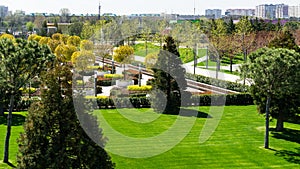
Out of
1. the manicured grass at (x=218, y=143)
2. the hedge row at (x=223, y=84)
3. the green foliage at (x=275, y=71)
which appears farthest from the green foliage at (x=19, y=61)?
the hedge row at (x=223, y=84)

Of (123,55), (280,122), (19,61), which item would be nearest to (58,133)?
(19,61)

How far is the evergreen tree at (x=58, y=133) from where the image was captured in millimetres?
10727

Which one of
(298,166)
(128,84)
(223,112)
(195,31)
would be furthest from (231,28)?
(298,166)

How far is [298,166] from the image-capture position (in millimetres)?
16828

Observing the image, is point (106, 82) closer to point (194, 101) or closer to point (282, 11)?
point (194, 101)

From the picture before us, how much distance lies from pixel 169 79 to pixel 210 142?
23.2ft

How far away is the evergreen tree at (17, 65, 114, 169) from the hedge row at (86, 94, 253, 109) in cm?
1522

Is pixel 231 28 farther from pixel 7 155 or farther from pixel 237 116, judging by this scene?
pixel 7 155

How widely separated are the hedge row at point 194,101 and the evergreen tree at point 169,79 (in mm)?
1328

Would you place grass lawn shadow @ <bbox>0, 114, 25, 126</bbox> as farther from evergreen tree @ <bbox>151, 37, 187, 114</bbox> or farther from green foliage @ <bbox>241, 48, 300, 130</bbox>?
green foliage @ <bbox>241, 48, 300, 130</bbox>

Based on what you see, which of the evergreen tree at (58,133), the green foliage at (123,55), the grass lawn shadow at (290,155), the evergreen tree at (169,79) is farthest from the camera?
the green foliage at (123,55)

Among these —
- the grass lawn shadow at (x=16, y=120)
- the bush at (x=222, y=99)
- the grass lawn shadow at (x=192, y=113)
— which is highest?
the bush at (x=222, y=99)

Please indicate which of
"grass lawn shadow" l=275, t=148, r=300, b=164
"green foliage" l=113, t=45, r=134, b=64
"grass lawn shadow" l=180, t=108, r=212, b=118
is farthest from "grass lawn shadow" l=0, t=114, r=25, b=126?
"green foliage" l=113, t=45, r=134, b=64

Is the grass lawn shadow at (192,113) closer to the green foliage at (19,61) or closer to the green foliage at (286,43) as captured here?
the green foliage at (286,43)
